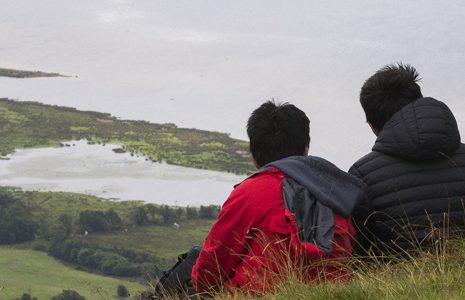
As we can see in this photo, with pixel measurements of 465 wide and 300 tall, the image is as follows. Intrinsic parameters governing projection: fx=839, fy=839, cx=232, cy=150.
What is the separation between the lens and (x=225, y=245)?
413 centimetres

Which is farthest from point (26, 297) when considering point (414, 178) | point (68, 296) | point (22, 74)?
point (22, 74)

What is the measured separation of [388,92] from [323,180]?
845mm

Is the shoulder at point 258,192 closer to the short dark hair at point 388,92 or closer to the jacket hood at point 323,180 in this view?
the jacket hood at point 323,180

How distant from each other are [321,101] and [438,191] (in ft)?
211

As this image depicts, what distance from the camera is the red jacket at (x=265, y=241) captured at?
4.00m

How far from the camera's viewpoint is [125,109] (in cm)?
8750

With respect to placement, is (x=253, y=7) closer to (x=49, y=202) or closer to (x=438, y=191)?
(x=49, y=202)

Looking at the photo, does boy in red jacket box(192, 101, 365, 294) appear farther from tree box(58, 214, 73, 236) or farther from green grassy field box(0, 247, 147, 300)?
tree box(58, 214, 73, 236)

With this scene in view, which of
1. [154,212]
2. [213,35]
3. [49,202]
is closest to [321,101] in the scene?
[154,212]

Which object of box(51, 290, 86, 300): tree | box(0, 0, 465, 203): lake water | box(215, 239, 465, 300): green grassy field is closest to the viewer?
box(215, 239, 465, 300): green grassy field

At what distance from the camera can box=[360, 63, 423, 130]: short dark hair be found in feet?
15.0

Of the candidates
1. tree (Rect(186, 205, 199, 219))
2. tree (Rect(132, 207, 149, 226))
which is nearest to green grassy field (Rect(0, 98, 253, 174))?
tree (Rect(186, 205, 199, 219))

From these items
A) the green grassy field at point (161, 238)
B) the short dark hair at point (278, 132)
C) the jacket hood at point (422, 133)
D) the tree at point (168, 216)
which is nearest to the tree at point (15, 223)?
the green grassy field at point (161, 238)

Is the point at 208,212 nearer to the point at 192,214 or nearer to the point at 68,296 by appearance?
the point at 192,214
